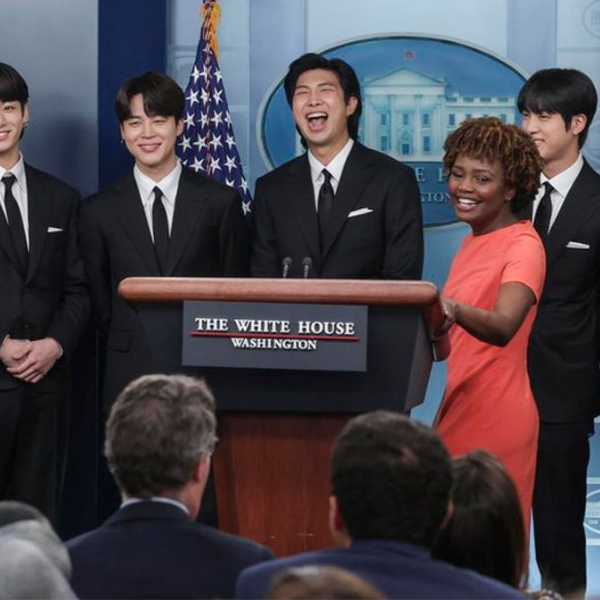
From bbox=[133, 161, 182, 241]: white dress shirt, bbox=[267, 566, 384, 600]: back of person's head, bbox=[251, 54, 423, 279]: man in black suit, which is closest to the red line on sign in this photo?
bbox=[267, 566, 384, 600]: back of person's head

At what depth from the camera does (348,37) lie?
5516 millimetres

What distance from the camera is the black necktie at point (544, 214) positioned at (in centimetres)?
439

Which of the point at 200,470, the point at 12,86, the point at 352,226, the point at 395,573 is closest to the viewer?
the point at 395,573

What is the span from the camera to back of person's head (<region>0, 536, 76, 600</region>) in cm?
168

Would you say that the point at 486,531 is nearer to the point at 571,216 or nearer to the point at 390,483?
the point at 390,483

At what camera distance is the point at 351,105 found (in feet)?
14.6

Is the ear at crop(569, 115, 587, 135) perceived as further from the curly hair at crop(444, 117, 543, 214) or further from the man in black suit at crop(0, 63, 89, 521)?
the man in black suit at crop(0, 63, 89, 521)

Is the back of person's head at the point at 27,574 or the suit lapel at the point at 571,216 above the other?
the suit lapel at the point at 571,216

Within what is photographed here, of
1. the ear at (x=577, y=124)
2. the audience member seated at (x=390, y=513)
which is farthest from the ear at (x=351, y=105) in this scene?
A: the audience member seated at (x=390, y=513)

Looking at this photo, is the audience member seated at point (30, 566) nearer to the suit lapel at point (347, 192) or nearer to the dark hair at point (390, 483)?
the dark hair at point (390, 483)

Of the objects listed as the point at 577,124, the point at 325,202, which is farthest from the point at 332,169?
the point at 577,124

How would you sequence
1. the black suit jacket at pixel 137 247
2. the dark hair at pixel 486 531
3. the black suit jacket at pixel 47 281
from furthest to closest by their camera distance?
the black suit jacket at pixel 47 281 < the black suit jacket at pixel 137 247 < the dark hair at pixel 486 531

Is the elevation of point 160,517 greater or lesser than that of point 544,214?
lesser

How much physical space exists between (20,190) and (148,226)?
0.54 metres
